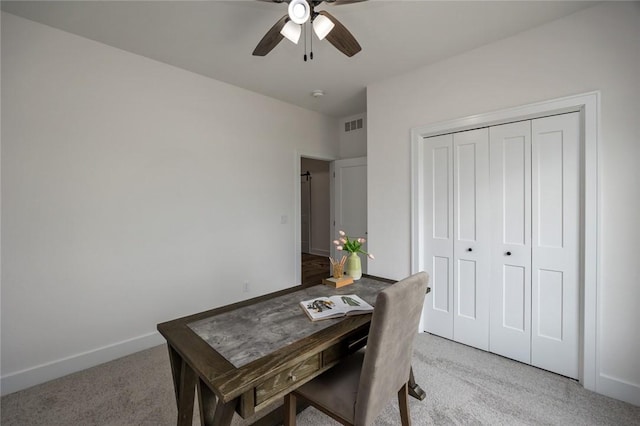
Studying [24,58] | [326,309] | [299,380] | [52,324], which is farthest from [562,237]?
[24,58]

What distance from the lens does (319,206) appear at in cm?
699

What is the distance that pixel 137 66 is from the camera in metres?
2.48

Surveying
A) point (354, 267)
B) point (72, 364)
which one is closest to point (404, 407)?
point (354, 267)

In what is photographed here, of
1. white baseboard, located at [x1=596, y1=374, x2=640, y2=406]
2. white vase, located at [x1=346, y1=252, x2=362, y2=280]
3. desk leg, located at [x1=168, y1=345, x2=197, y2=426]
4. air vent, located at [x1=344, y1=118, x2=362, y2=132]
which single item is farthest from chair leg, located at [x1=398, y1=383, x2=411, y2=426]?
air vent, located at [x1=344, y1=118, x2=362, y2=132]

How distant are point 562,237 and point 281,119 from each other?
3.12 metres

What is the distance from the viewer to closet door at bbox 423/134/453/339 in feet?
8.70

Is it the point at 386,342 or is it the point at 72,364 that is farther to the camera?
the point at 72,364

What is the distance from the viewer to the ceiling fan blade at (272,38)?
1.63 m

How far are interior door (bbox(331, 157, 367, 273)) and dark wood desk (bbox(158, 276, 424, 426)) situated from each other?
2448 mm

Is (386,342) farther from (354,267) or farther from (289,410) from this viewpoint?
(354,267)

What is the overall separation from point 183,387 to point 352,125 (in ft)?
12.4

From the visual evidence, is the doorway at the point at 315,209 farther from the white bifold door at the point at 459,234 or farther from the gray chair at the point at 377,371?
the gray chair at the point at 377,371

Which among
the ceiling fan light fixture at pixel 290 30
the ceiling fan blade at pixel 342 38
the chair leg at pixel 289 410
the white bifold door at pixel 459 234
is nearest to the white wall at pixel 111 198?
the ceiling fan light fixture at pixel 290 30

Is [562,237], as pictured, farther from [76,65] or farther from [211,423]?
[76,65]
